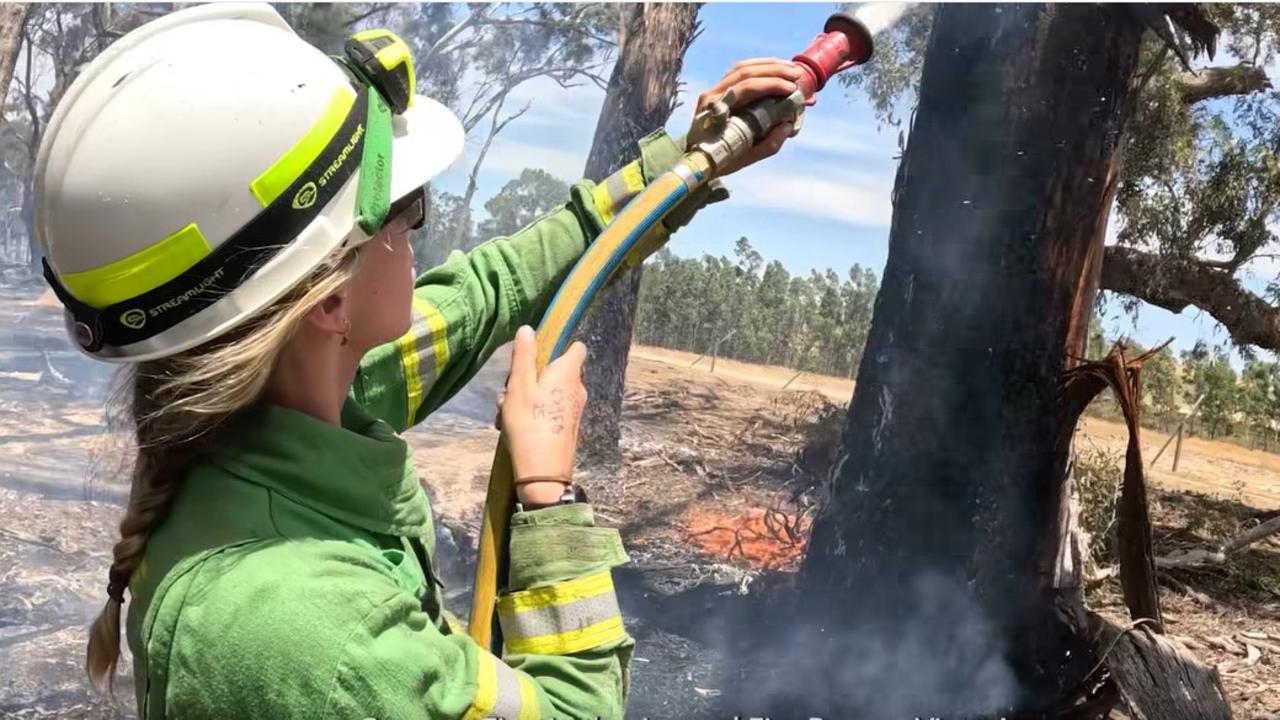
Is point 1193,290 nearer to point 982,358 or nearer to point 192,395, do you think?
point 982,358

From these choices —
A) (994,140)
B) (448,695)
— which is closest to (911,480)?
(994,140)

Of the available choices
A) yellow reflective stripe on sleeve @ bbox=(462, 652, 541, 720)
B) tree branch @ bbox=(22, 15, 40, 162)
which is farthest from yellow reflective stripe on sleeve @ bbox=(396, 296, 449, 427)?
tree branch @ bbox=(22, 15, 40, 162)

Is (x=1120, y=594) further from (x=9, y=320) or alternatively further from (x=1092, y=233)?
(x=9, y=320)

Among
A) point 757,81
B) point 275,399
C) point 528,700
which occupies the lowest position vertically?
point 528,700

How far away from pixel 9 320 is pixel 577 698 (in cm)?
275

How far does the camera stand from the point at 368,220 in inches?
33.6

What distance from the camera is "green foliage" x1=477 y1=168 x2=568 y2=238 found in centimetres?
279

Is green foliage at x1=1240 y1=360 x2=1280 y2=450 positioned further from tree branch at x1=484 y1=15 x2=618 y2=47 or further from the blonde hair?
the blonde hair

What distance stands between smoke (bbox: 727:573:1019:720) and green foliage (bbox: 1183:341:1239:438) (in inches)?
27.6

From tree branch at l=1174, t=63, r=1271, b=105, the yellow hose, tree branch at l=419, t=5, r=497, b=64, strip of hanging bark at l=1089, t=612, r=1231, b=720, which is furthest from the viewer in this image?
tree branch at l=419, t=5, r=497, b=64

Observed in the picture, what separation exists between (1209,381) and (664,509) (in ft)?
4.57

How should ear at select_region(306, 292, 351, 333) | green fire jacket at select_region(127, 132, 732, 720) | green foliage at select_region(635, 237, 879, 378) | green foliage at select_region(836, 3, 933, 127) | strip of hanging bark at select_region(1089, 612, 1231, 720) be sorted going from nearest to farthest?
green fire jacket at select_region(127, 132, 732, 720)
ear at select_region(306, 292, 351, 333)
strip of hanging bark at select_region(1089, 612, 1231, 720)
green foliage at select_region(836, 3, 933, 127)
green foliage at select_region(635, 237, 879, 378)

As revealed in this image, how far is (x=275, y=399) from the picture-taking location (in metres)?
0.89

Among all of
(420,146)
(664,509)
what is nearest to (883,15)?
(664,509)
